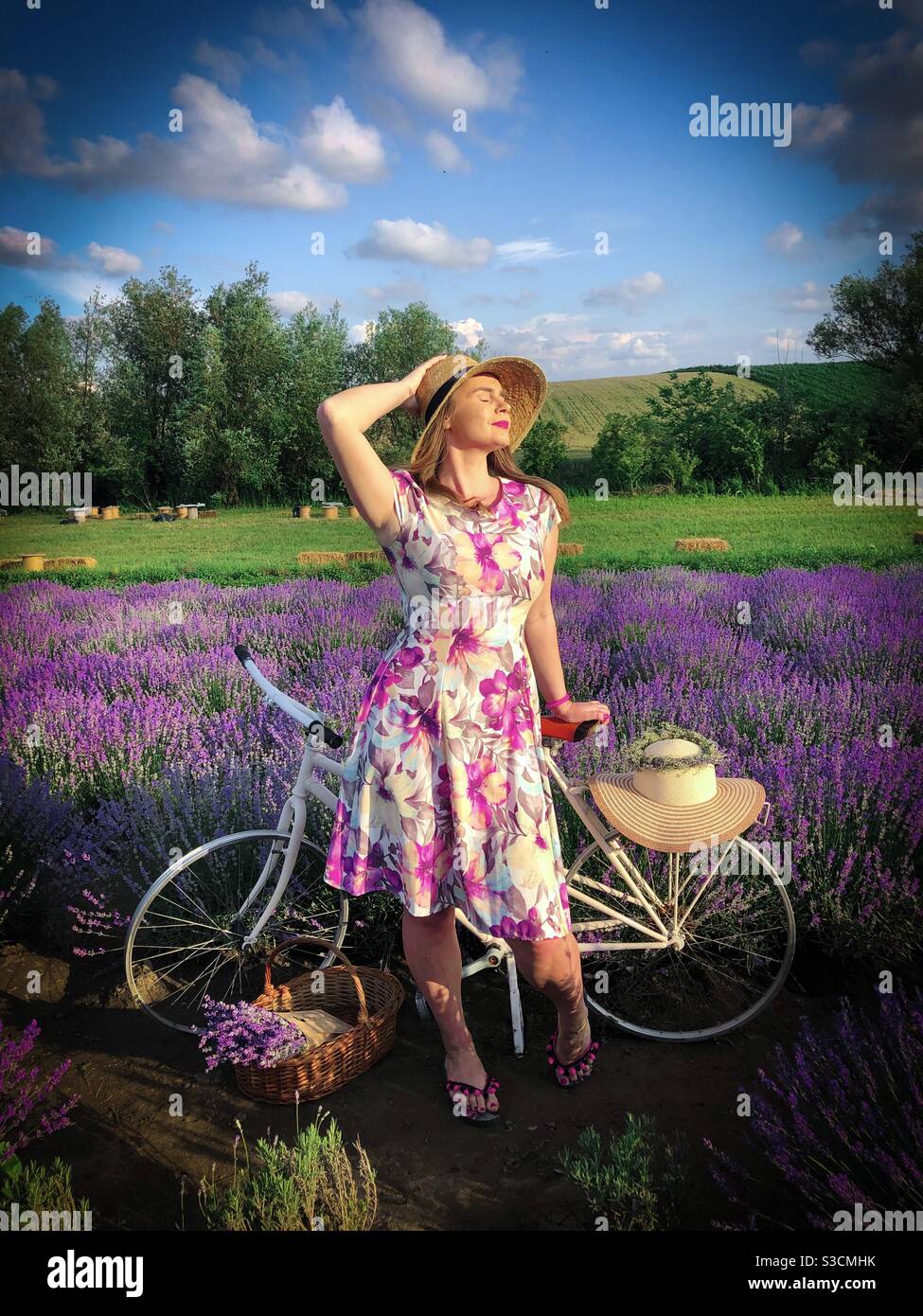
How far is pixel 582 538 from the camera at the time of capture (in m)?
6.61

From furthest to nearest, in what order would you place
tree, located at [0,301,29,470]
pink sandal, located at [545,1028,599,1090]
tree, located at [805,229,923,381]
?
tree, located at [0,301,29,470] → tree, located at [805,229,923,381] → pink sandal, located at [545,1028,599,1090]

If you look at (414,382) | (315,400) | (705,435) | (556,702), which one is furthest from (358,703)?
(315,400)

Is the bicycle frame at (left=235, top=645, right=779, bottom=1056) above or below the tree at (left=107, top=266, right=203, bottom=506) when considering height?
below

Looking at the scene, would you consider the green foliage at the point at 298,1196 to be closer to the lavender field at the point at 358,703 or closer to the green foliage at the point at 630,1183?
Answer: the green foliage at the point at 630,1183

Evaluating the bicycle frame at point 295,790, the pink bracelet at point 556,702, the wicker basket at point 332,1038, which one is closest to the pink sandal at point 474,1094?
the wicker basket at point 332,1038

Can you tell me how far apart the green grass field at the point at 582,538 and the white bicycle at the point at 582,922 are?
333cm

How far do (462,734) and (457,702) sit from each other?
71mm

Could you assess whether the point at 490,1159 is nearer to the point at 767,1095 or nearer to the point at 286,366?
the point at 767,1095

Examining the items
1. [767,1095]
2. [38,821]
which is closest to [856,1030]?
[767,1095]

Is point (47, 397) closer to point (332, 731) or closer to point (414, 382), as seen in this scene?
point (332, 731)

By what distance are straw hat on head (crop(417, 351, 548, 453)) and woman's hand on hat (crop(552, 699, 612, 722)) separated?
680mm
